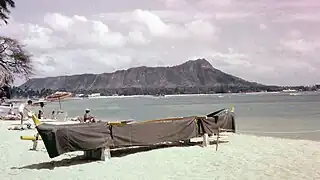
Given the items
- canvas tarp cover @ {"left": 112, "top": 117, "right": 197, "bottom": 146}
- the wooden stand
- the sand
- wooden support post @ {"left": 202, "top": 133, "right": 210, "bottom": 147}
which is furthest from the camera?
wooden support post @ {"left": 202, "top": 133, "right": 210, "bottom": 147}

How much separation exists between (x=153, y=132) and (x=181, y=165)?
2793 millimetres

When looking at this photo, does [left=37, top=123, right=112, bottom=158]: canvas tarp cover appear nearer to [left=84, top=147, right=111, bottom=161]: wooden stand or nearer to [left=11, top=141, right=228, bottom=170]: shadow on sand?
[left=84, top=147, right=111, bottom=161]: wooden stand

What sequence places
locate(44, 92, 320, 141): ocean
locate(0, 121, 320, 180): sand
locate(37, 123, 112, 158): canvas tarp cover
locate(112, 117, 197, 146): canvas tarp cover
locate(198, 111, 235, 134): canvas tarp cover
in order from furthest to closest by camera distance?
locate(44, 92, 320, 141): ocean, locate(198, 111, 235, 134): canvas tarp cover, locate(112, 117, 197, 146): canvas tarp cover, locate(37, 123, 112, 158): canvas tarp cover, locate(0, 121, 320, 180): sand

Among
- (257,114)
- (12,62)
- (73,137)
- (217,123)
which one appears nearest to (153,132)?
(217,123)

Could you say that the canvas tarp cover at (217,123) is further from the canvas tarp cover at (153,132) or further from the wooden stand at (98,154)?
the wooden stand at (98,154)

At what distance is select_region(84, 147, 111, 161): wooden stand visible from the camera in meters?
13.3

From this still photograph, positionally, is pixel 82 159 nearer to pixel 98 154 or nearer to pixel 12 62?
pixel 98 154

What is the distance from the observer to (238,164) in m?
12.1

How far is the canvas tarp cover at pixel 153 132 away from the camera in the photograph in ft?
45.2

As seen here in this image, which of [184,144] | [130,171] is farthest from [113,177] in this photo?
[184,144]

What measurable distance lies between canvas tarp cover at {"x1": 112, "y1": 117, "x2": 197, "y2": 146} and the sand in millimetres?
381

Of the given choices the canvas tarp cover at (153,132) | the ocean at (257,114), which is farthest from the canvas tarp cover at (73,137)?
the ocean at (257,114)

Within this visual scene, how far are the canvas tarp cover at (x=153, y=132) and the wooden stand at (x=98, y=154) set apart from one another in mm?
393

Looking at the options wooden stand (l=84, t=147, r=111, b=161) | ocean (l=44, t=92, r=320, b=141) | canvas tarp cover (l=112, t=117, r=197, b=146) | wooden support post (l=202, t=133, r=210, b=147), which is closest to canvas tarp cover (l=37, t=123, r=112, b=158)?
wooden stand (l=84, t=147, r=111, b=161)
